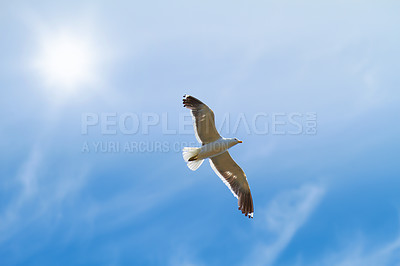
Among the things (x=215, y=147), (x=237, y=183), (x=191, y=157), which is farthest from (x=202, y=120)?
(x=237, y=183)

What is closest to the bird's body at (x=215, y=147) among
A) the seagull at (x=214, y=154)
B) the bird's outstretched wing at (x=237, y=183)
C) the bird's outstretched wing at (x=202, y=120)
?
the seagull at (x=214, y=154)

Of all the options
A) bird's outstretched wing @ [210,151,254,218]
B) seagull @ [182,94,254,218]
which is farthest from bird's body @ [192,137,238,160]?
bird's outstretched wing @ [210,151,254,218]

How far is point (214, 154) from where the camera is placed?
10469mm

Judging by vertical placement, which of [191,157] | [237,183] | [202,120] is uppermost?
[202,120]

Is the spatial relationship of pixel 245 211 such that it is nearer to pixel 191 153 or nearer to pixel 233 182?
pixel 233 182

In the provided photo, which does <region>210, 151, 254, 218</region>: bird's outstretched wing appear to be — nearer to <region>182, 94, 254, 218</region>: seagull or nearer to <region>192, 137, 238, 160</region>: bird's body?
<region>182, 94, 254, 218</region>: seagull

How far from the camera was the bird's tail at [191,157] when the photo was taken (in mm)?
10195

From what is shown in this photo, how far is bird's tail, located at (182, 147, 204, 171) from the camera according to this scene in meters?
10.2

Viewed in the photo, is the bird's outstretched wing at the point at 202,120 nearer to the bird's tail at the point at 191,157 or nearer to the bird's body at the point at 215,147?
the bird's body at the point at 215,147

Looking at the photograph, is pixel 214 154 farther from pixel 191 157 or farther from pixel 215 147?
pixel 191 157

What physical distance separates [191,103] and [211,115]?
0.59 m

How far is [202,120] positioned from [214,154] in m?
1.03

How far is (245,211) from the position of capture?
11023 millimetres

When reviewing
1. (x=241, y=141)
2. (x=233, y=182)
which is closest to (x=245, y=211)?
(x=233, y=182)
